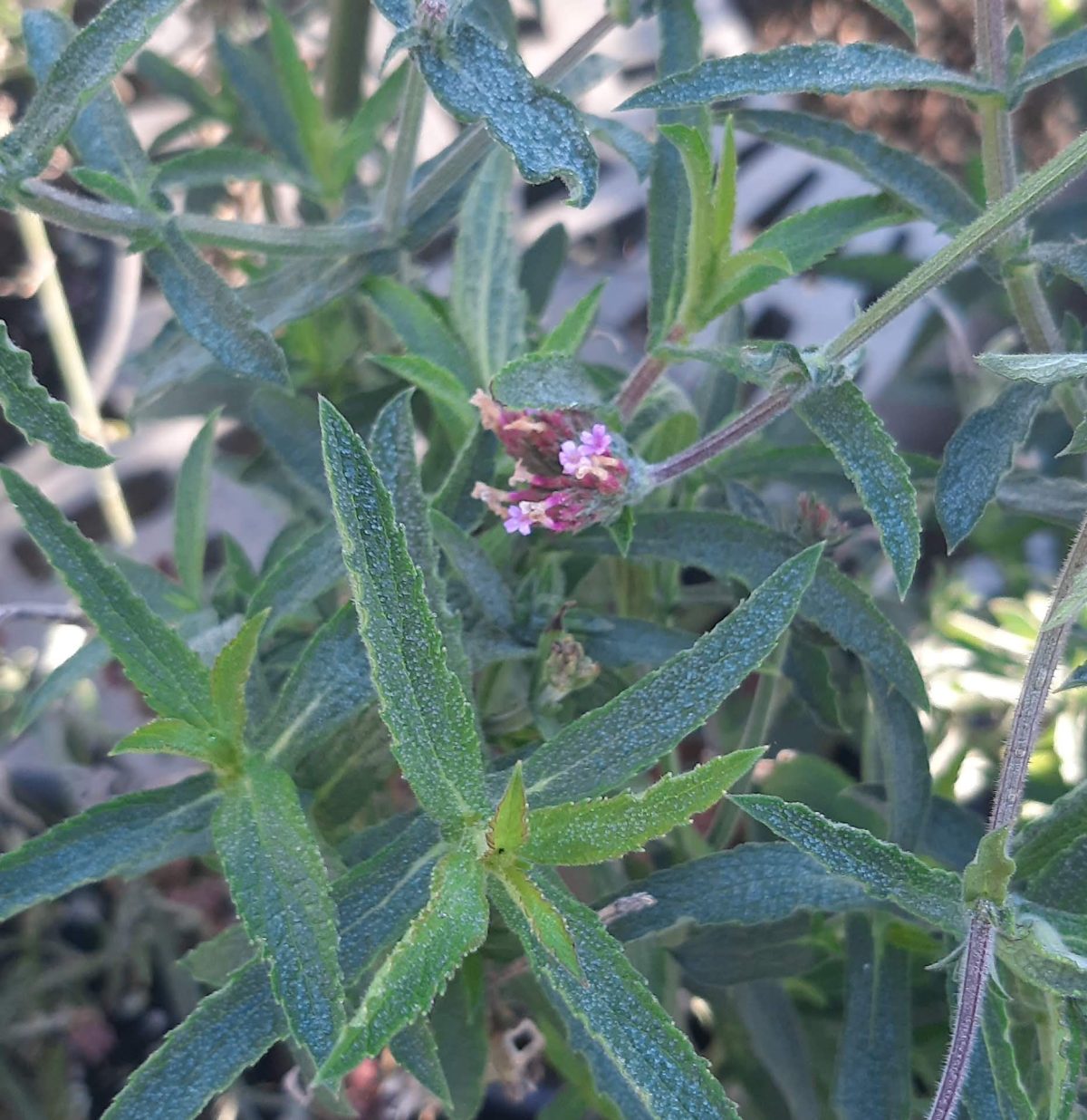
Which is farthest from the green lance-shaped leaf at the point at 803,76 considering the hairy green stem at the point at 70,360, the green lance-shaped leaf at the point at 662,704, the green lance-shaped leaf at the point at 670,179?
the hairy green stem at the point at 70,360

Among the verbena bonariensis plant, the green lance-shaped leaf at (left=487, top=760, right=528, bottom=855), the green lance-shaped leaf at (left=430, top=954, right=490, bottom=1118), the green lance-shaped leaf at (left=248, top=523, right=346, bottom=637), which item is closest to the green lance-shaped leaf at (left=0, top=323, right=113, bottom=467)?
the verbena bonariensis plant

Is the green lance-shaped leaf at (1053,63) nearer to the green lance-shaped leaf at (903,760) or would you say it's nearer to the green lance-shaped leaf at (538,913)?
the green lance-shaped leaf at (903,760)

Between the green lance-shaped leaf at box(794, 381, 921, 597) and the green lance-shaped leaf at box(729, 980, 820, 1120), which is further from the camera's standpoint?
the green lance-shaped leaf at box(729, 980, 820, 1120)

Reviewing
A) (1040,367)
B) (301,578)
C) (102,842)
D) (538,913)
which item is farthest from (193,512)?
(1040,367)

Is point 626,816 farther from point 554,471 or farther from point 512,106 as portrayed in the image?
point 512,106

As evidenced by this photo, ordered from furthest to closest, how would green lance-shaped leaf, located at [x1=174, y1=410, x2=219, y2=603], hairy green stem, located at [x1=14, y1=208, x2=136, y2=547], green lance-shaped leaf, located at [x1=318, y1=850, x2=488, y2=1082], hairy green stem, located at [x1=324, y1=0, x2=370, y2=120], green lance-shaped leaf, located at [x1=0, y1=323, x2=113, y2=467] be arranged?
hairy green stem, located at [x1=14, y1=208, x2=136, y2=547], hairy green stem, located at [x1=324, y1=0, x2=370, y2=120], green lance-shaped leaf, located at [x1=174, y1=410, x2=219, y2=603], green lance-shaped leaf, located at [x1=0, y1=323, x2=113, y2=467], green lance-shaped leaf, located at [x1=318, y1=850, x2=488, y2=1082]

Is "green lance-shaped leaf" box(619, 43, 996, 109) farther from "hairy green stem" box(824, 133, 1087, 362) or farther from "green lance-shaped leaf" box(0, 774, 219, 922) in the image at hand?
"green lance-shaped leaf" box(0, 774, 219, 922)
